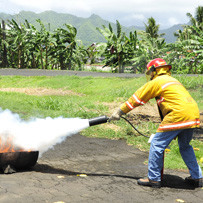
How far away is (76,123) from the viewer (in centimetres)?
514

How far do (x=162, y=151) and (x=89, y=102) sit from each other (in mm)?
7484

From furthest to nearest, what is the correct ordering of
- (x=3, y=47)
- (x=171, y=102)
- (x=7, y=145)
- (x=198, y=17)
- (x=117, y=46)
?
(x=198, y=17) < (x=3, y=47) < (x=117, y=46) < (x=7, y=145) < (x=171, y=102)

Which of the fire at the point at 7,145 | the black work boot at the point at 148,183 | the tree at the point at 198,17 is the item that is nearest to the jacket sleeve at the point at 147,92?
the black work boot at the point at 148,183

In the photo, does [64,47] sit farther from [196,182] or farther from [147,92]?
[196,182]

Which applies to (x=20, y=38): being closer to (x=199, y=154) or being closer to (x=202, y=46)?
(x=202, y=46)

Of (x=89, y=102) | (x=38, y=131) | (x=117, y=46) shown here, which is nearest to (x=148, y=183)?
(x=38, y=131)

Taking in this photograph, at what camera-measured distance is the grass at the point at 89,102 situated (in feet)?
26.1

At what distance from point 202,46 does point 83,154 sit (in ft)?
20.0

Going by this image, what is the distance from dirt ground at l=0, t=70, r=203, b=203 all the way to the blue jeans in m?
0.25

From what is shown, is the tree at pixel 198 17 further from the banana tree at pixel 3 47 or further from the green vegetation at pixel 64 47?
the banana tree at pixel 3 47

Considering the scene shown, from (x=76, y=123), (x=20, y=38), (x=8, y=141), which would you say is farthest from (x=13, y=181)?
(x=20, y=38)

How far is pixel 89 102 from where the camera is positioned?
11.9m

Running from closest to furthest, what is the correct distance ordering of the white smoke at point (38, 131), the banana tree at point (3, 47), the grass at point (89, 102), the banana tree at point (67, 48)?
the white smoke at point (38, 131)
the grass at point (89, 102)
the banana tree at point (67, 48)
the banana tree at point (3, 47)

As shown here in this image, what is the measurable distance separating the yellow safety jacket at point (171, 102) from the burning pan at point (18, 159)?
1.90 meters
